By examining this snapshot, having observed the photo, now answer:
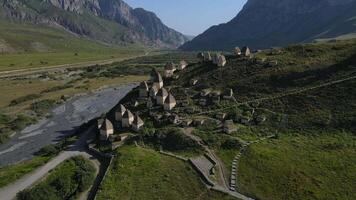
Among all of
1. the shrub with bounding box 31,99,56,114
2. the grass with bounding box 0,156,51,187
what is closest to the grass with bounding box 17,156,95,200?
the grass with bounding box 0,156,51,187

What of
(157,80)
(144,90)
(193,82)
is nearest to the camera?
(144,90)

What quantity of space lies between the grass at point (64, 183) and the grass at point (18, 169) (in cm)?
481

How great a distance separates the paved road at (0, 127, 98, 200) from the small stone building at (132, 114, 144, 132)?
8904 millimetres

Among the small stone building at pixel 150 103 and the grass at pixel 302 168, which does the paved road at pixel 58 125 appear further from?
the grass at pixel 302 168

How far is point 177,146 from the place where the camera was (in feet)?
233

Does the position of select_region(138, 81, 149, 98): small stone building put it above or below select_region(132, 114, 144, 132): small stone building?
above

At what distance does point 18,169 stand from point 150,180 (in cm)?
2302

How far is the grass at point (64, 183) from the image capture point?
61.7 meters

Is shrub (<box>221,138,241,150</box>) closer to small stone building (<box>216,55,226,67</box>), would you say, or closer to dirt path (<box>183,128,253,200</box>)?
dirt path (<box>183,128,253,200</box>)

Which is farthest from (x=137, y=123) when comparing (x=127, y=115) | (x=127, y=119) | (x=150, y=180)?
(x=150, y=180)

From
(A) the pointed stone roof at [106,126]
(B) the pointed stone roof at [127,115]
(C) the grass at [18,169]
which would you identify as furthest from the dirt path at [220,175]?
(C) the grass at [18,169]

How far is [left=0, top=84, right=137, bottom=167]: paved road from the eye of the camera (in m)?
88.6

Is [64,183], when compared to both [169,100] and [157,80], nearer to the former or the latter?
[169,100]

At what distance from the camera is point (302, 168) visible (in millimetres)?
61156
